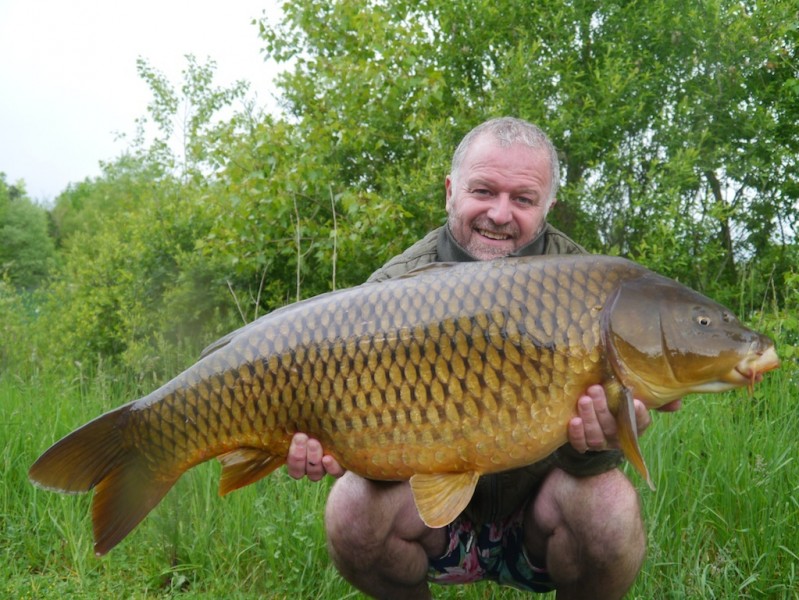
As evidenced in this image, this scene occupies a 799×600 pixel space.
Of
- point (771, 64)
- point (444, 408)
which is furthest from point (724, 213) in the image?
point (444, 408)

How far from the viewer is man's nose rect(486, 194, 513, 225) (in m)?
2.10

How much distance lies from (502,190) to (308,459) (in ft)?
2.76

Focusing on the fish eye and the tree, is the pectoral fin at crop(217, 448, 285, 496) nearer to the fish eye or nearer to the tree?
the fish eye

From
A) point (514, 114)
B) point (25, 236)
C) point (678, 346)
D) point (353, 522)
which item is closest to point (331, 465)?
point (353, 522)

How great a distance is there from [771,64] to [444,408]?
128 inches

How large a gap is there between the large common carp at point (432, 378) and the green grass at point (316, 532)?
74cm

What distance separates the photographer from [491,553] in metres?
2.01

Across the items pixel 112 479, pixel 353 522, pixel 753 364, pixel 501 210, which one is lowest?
pixel 353 522

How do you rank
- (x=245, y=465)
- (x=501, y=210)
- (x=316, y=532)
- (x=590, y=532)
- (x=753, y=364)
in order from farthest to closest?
(x=316, y=532) < (x=501, y=210) < (x=590, y=532) < (x=245, y=465) < (x=753, y=364)

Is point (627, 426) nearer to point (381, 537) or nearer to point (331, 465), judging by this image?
point (331, 465)

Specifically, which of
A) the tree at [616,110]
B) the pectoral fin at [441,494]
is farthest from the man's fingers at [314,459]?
the tree at [616,110]

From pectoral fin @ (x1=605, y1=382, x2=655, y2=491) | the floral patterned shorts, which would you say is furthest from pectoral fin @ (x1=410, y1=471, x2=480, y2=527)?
the floral patterned shorts

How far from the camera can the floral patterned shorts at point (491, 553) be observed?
1.99 metres

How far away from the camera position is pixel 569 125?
171 inches
